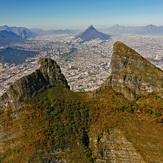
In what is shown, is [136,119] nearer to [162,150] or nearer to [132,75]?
[162,150]

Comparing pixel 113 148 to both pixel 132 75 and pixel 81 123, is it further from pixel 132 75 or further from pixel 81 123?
pixel 132 75

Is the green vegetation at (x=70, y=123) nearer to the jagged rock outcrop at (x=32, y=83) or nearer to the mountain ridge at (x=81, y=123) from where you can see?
the mountain ridge at (x=81, y=123)

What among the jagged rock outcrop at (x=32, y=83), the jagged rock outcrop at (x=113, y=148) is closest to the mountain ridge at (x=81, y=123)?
the jagged rock outcrop at (x=113, y=148)

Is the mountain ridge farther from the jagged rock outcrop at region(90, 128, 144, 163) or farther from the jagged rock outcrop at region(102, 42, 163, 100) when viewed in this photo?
the jagged rock outcrop at region(102, 42, 163, 100)

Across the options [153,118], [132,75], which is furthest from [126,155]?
[132,75]

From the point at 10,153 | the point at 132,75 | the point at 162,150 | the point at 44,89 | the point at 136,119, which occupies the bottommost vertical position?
the point at 10,153

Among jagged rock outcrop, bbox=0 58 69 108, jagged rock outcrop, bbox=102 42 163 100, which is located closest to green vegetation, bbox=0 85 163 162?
jagged rock outcrop, bbox=102 42 163 100
